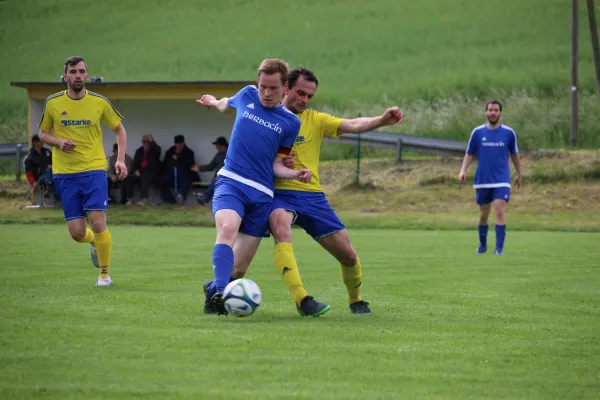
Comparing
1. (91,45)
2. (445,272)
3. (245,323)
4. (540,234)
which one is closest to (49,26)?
(91,45)

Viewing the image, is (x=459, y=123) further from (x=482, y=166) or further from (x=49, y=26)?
(x=49, y=26)

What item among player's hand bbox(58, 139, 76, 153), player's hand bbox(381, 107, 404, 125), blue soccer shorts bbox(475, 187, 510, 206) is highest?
player's hand bbox(381, 107, 404, 125)

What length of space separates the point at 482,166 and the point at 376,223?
7.69 m

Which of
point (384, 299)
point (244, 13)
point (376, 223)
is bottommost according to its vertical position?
point (376, 223)

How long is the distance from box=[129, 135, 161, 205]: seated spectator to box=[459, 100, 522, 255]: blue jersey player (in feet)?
36.8

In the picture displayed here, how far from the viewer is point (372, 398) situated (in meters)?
5.44

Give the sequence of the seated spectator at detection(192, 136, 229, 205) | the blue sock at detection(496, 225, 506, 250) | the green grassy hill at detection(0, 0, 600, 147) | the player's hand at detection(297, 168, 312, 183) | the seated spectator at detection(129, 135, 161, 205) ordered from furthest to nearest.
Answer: the green grassy hill at detection(0, 0, 600, 147)
the seated spectator at detection(129, 135, 161, 205)
the seated spectator at detection(192, 136, 229, 205)
the blue sock at detection(496, 225, 506, 250)
the player's hand at detection(297, 168, 312, 183)

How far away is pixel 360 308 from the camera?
9.07 m

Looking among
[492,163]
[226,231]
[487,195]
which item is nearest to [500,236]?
[487,195]

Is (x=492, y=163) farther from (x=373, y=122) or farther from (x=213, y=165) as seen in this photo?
(x=213, y=165)

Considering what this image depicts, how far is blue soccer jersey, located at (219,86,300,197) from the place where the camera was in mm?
8516

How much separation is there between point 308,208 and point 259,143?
0.67 meters

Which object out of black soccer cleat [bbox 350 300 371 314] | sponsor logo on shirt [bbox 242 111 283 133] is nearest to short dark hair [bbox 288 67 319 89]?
sponsor logo on shirt [bbox 242 111 283 133]

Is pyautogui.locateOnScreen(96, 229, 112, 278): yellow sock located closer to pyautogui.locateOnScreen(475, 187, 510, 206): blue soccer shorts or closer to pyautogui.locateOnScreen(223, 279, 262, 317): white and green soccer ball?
pyautogui.locateOnScreen(223, 279, 262, 317): white and green soccer ball
